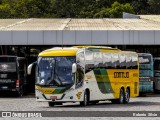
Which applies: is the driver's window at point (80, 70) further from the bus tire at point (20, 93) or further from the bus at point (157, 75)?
the bus at point (157, 75)

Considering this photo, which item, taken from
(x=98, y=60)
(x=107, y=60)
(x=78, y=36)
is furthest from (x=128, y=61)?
(x=78, y=36)

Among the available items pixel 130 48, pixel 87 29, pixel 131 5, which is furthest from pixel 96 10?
pixel 87 29

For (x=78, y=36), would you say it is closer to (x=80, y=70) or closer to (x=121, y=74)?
(x=121, y=74)

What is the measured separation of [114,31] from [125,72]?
11.4m

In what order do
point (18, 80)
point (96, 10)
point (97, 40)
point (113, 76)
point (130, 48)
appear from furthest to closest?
point (96, 10) < point (130, 48) < point (97, 40) < point (18, 80) < point (113, 76)

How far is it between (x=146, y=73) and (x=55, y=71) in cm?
1411

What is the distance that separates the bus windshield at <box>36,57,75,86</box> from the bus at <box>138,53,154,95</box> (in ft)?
43.5

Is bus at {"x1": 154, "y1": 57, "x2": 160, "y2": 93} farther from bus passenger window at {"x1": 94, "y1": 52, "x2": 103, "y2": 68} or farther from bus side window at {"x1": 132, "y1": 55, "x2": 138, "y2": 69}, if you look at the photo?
bus passenger window at {"x1": 94, "y1": 52, "x2": 103, "y2": 68}

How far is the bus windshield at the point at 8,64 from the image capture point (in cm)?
4397

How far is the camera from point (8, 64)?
44.1 metres

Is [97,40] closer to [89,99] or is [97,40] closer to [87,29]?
[87,29]

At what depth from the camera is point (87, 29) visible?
48.1 metres

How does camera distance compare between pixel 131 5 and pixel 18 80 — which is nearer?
pixel 18 80

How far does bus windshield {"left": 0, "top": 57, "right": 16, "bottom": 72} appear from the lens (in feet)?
144
